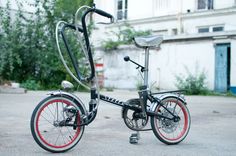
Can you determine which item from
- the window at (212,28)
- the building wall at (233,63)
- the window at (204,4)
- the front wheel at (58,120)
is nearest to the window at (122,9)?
the window at (204,4)

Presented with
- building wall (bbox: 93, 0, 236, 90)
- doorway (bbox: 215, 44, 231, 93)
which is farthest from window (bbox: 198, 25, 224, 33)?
doorway (bbox: 215, 44, 231, 93)

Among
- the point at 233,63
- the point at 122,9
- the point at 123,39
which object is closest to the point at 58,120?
the point at 233,63

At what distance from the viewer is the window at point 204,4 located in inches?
944

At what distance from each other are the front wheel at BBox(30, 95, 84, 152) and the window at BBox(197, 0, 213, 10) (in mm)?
20534

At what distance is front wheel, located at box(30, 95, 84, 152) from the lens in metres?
4.55

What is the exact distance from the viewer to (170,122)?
5.36 meters

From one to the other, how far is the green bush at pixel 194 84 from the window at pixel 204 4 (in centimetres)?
686

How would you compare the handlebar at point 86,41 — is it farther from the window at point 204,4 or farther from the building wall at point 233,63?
the window at point 204,4

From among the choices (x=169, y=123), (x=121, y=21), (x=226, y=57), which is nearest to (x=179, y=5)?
(x=121, y=21)

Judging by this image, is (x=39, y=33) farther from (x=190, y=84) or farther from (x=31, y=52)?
(x=190, y=84)

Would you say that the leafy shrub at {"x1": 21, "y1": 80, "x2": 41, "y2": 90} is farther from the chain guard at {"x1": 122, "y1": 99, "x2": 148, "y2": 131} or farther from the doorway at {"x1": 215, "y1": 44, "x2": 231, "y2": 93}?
the chain guard at {"x1": 122, "y1": 99, "x2": 148, "y2": 131}

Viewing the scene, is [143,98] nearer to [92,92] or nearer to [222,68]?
[92,92]

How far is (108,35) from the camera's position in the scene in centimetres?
2798

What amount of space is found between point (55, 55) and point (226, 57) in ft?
24.5
